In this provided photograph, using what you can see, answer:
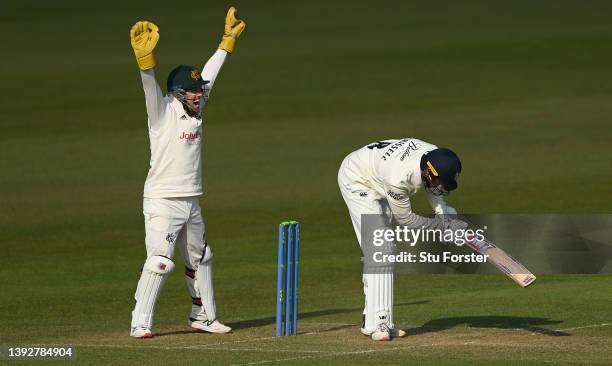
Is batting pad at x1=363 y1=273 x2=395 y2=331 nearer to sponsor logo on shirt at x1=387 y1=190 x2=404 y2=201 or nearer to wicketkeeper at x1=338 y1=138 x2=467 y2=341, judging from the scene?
wicketkeeper at x1=338 y1=138 x2=467 y2=341

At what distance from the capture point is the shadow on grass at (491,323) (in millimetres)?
11680

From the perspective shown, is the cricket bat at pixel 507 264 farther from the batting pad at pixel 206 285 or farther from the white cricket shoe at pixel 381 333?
the batting pad at pixel 206 285

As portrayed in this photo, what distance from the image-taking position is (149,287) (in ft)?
37.5

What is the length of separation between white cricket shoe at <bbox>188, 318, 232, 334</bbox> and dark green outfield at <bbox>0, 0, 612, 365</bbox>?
163 mm

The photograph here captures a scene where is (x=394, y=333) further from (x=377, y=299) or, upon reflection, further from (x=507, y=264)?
(x=507, y=264)

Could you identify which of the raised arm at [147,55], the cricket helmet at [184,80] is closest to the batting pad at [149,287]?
the raised arm at [147,55]

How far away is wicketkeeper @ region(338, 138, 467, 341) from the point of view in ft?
35.4

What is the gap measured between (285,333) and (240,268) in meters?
4.60

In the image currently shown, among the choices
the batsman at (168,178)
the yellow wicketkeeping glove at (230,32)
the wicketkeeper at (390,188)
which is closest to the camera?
the wicketkeeper at (390,188)

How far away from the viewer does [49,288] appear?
48.8ft

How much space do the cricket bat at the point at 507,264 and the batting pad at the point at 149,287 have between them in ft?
7.77

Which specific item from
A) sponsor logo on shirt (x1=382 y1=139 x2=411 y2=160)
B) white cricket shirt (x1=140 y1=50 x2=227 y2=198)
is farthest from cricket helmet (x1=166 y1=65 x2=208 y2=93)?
sponsor logo on shirt (x1=382 y1=139 x2=411 y2=160)

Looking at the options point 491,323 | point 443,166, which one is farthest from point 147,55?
point 491,323

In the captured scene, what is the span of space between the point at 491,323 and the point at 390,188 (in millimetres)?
1814
